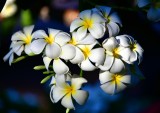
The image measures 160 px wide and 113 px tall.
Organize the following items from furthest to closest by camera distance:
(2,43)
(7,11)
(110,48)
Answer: (2,43) → (7,11) → (110,48)

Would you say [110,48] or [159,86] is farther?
[159,86]

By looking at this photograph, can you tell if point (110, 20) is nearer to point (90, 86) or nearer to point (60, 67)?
point (60, 67)

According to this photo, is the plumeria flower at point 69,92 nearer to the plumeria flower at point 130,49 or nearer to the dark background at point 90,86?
the plumeria flower at point 130,49

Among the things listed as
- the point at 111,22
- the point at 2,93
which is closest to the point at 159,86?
the point at 2,93

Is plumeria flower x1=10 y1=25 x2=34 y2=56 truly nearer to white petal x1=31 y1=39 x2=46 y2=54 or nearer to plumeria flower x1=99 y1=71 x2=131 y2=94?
white petal x1=31 y1=39 x2=46 y2=54

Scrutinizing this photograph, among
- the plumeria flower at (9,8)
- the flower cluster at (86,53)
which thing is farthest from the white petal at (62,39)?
the plumeria flower at (9,8)

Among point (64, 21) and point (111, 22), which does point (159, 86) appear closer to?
point (64, 21)
